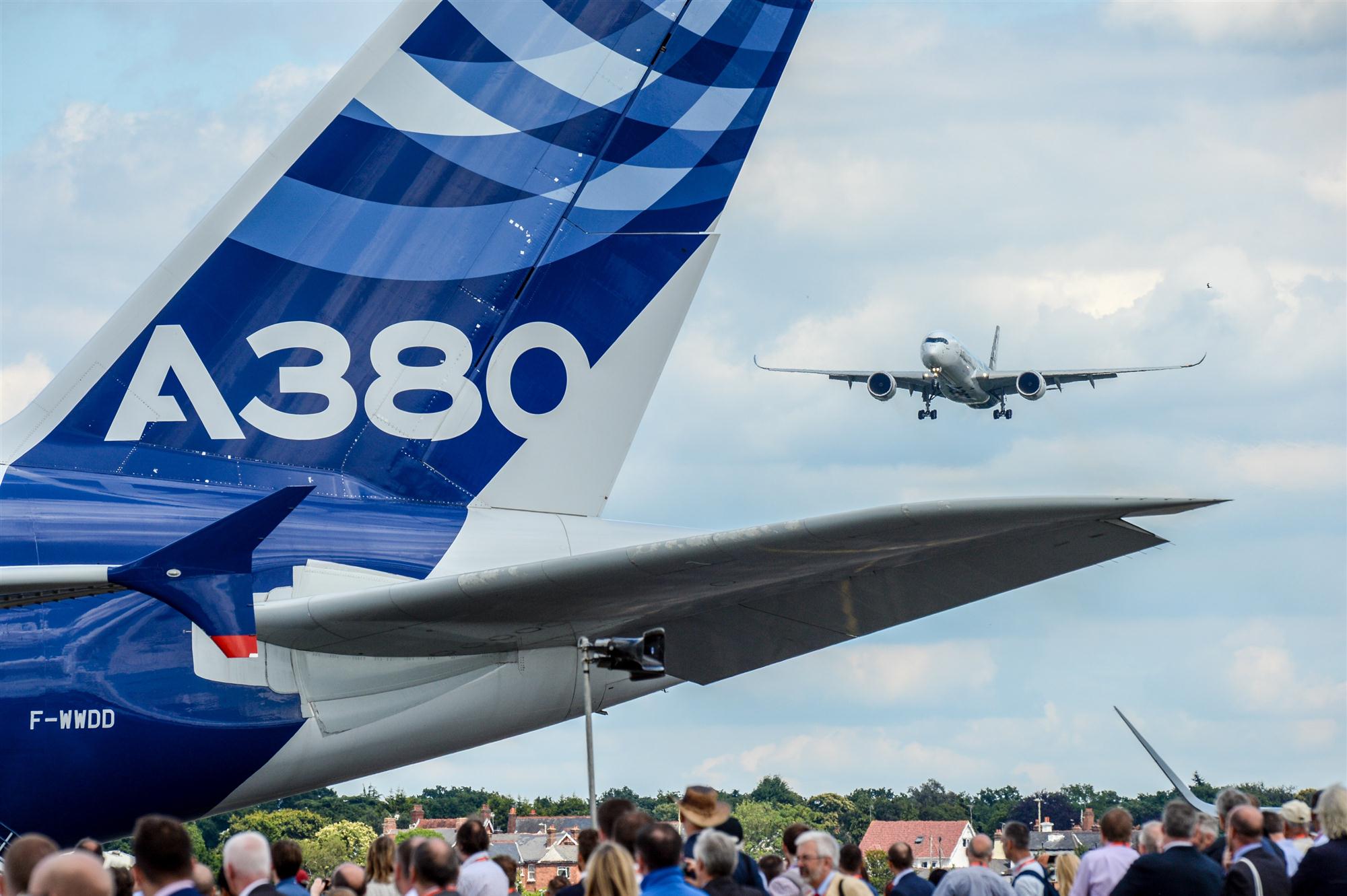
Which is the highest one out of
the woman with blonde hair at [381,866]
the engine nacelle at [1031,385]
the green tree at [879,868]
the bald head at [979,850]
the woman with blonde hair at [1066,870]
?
the engine nacelle at [1031,385]

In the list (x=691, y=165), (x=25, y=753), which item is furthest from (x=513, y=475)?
(x=25, y=753)

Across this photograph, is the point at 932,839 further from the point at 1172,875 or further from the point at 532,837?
the point at 1172,875

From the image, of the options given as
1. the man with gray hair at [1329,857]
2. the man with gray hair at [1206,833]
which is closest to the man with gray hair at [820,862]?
the man with gray hair at [1329,857]

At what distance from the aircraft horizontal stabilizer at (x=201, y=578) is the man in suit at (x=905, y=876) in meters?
3.66

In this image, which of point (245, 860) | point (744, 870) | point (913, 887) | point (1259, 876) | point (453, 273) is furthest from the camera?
point (453, 273)

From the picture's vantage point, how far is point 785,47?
12414 mm

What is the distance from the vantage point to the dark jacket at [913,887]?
28.1 feet

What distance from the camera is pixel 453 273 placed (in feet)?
36.8

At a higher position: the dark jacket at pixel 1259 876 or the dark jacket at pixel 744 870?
the dark jacket at pixel 744 870

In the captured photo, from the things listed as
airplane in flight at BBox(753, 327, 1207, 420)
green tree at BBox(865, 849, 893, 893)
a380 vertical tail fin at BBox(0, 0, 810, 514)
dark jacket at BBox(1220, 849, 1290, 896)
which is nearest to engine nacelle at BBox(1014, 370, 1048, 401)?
airplane in flight at BBox(753, 327, 1207, 420)

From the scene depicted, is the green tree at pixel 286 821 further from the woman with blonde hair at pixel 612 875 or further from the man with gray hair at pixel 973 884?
the woman with blonde hair at pixel 612 875

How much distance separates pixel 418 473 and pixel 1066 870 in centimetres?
492

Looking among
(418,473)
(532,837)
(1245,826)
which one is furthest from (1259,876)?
(532,837)

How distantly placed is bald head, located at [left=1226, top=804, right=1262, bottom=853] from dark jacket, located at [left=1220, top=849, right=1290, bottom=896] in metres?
0.07
